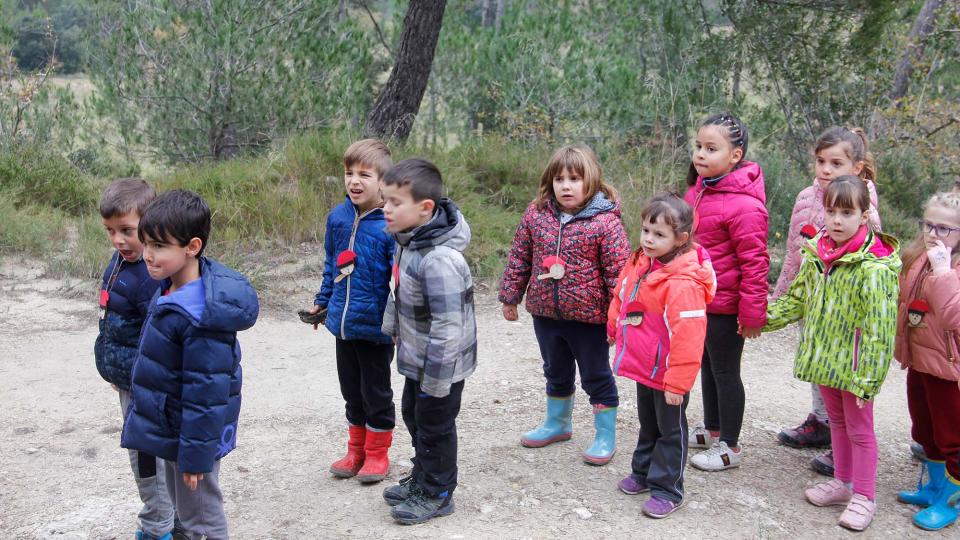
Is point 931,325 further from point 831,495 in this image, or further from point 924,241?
point 831,495

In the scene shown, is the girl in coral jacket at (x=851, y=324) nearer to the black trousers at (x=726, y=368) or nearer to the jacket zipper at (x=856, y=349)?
the jacket zipper at (x=856, y=349)

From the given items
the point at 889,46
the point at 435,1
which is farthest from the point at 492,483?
the point at 889,46

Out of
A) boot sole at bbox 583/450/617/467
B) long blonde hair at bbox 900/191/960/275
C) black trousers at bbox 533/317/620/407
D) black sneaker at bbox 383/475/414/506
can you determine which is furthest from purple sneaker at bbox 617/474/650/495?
long blonde hair at bbox 900/191/960/275

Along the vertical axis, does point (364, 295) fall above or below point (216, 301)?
below

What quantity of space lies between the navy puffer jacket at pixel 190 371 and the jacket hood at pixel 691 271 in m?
1.60

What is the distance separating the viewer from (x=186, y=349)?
2768 millimetres

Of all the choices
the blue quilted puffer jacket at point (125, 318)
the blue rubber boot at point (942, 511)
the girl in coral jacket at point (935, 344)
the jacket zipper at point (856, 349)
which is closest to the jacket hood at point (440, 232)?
the blue quilted puffer jacket at point (125, 318)

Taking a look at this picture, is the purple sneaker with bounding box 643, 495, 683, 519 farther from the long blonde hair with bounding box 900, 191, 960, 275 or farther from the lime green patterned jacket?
the long blonde hair with bounding box 900, 191, 960, 275

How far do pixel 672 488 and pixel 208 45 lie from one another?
711 centimetres

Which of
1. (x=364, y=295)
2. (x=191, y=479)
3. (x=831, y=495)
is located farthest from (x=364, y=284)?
(x=831, y=495)

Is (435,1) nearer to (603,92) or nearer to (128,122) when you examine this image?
(603,92)

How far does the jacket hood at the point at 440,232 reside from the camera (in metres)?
3.38

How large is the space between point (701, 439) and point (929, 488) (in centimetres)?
101

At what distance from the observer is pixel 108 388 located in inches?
200
